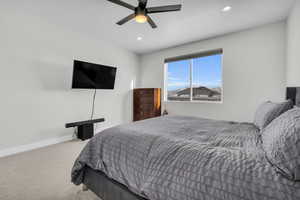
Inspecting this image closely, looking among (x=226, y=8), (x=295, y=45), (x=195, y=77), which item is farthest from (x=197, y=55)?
(x=295, y=45)

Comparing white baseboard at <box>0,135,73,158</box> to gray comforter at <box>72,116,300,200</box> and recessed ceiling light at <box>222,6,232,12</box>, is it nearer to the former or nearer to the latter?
gray comforter at <box>72,116,300,200</box>

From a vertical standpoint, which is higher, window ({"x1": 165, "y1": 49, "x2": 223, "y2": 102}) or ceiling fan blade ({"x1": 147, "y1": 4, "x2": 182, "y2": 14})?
ceiling fan blade ({"x1": 147, "y1": 4, "x2": 182, "y2": 14})

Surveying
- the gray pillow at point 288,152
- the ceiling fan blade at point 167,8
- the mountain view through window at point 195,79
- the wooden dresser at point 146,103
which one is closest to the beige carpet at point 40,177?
the gray pillow at point 288,152

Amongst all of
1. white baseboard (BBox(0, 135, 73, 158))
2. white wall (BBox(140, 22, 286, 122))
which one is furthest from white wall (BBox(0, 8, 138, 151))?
white wall (BBox(140, 22, 286, 122))

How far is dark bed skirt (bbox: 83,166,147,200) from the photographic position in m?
1.12

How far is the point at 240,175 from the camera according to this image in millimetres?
724

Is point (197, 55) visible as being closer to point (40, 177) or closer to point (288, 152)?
point (288, 152)

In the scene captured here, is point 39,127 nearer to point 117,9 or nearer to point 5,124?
point 5,124

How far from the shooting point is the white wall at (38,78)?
2.42m

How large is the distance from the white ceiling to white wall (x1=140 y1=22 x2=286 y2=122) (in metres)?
0.23

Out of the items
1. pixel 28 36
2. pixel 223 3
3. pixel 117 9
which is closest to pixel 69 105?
pixel 28 36

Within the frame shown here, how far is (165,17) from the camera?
103 inches

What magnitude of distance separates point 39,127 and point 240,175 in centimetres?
348

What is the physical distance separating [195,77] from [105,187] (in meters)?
3.56
